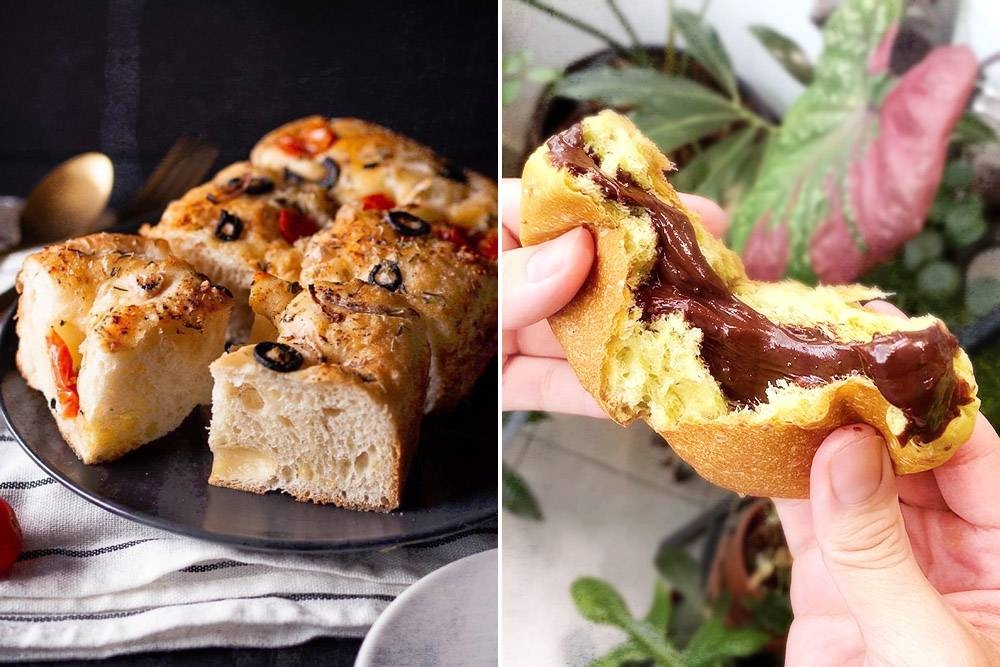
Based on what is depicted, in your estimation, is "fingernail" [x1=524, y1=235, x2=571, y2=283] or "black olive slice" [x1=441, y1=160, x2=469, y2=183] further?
"black olive slice" [x1=441, y1=160, x2=469, y2=183]

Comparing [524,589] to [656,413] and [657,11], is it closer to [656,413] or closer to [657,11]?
[656,413]

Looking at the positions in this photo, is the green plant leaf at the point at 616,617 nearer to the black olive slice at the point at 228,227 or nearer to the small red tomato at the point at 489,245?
the small red tomato at the point at 489,245

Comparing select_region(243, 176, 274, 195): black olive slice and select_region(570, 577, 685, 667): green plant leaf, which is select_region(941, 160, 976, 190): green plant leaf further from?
select_region(243, 176, 274, 195): black olive slice

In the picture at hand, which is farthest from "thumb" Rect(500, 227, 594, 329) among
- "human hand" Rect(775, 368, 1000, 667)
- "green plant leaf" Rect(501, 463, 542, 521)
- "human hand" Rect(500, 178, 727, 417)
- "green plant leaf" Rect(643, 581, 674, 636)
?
"green plant leaf" Rect(643, 581, 674, 636)

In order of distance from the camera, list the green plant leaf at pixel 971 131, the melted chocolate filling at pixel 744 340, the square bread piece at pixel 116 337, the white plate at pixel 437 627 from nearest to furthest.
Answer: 1. the melted chocolate filling at pixel 744 340
2. the white plate at pixel 437 627
3. the square bread piece at pixel 116 337
4. the green plant leaf at pixel 971 131

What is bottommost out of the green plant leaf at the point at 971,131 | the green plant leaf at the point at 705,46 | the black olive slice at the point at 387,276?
the black olive slice at the point at 387,276

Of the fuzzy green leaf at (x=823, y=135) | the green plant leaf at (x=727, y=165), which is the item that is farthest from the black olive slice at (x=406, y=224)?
the fuzzy green leaf at (x=823, y=135)
